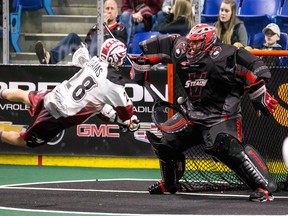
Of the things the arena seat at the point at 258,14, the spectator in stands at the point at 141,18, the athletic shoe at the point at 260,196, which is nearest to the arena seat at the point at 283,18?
the arena seat at the point at 258,14

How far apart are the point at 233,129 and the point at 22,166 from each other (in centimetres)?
347

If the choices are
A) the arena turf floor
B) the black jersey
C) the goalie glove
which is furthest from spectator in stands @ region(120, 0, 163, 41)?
the black jersey

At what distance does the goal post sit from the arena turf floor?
0.82ft

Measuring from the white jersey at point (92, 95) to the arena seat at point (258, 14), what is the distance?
2711 mm

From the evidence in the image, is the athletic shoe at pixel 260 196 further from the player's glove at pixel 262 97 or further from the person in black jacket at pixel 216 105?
the player's glove at pixel 262 97

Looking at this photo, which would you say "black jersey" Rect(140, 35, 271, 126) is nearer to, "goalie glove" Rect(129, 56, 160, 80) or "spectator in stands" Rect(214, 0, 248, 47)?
"goalie glove" Rect(129, 56, 160, 80)

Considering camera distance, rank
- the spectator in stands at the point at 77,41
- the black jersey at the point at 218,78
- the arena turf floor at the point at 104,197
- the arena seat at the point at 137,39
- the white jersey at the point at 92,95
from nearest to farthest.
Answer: the arena turf floor at the point at 104,197 < the black jersey at the point at 218,78 < the white jersey at the point at 92,95 < the spectator in stands at the point at 77,41 < the arena seat at the point at 137,39

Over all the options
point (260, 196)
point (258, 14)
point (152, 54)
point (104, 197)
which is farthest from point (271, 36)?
point (104, 197)

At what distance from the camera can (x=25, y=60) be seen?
11.5 meters

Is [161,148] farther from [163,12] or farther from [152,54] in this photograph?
[163,12]

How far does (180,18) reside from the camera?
1112 cm

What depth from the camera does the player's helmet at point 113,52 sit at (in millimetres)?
8875

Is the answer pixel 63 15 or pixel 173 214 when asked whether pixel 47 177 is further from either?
pixel 173 214

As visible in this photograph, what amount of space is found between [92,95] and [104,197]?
92 cm
